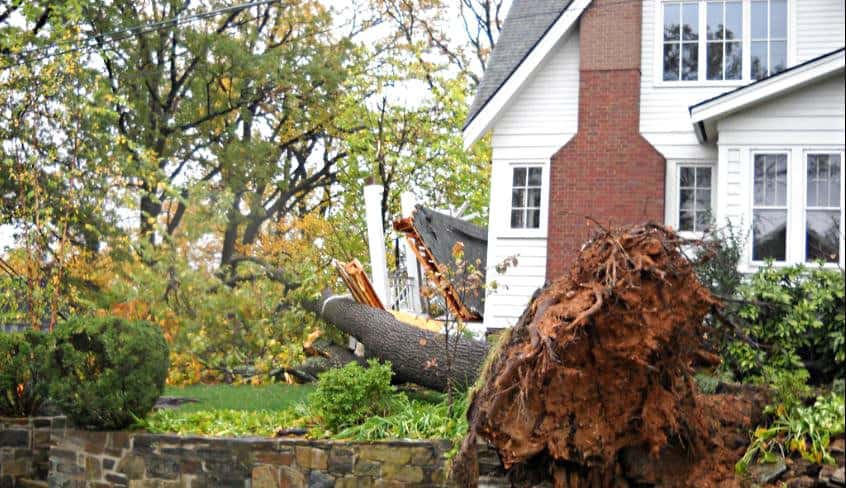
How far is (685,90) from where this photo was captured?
490 inches

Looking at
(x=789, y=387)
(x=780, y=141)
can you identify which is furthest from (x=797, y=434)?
(x=780, y=141)

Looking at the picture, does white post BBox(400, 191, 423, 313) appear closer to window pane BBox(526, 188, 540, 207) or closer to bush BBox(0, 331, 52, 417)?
window pane BBox(526, 188, 540, 207)

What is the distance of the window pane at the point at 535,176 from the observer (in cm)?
1312

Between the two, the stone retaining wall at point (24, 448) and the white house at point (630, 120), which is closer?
the white house at point (630, 120)

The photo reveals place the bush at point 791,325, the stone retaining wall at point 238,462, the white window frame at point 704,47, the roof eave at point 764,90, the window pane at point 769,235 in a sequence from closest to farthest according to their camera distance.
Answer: the bush at point 791,325, the stone retaining wall at point 238,462, the roof eave at point 764,90, the window pane at point 769,235, the white window frame at point 704,47

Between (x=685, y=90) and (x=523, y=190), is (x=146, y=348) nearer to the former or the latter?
(x=523, y=190)

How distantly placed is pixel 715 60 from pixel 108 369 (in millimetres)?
8126

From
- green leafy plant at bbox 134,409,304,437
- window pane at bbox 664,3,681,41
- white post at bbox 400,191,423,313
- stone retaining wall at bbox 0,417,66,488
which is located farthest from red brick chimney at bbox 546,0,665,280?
stone retaining wall at bbox 0,417,66,488

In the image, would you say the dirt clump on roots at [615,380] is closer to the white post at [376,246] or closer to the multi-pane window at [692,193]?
the multi-pane window at [692,193]

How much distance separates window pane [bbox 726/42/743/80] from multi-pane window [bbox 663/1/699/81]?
380 millimetres

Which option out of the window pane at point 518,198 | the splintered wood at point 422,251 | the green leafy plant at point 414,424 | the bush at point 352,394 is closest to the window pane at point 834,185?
the window pane at point 518,198

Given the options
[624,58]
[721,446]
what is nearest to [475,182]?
[624,58]

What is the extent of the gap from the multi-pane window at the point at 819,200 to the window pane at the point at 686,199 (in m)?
2.14

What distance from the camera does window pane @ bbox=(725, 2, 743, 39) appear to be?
12.2m
